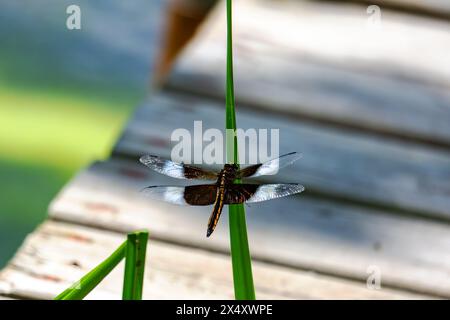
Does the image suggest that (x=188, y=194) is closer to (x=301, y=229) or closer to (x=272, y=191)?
(x=272, y=191)

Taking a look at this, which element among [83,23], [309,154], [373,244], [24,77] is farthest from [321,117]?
[83,23]

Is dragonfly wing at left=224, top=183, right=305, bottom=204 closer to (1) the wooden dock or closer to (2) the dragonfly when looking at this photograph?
(2) the dragonfly

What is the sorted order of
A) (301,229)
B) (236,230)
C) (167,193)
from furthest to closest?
(301,229)
(167,193)
(236,230)

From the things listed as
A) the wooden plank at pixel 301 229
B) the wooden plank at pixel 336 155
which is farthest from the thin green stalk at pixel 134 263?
the wooden plank at pixel 336 155

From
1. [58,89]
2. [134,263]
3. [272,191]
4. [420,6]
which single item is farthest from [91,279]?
[58,89]

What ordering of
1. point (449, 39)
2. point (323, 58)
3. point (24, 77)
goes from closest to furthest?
point (323, 58)
point (449, 39)
point (24, 77)

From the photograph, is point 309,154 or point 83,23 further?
point 83,23

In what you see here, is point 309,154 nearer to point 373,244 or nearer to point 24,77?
point 373,244

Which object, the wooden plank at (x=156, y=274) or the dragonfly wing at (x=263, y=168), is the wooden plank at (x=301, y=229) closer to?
the wooden plank at (x=156, y=274)
